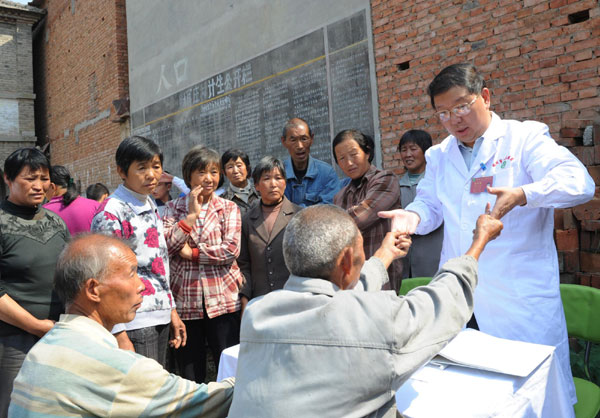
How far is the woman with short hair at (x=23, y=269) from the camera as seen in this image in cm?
247

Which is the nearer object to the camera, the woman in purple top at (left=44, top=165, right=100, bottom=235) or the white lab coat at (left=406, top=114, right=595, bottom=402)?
the white lab coat at (left=406, top=114, right=595, bottom=402)

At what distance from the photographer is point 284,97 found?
6652mm

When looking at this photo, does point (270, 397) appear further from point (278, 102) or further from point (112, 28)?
point (112, 28)

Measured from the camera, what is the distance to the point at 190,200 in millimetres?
3189

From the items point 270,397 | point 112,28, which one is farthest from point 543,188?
point 112,28

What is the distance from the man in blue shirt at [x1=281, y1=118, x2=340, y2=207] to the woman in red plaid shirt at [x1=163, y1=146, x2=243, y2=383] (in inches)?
34.8

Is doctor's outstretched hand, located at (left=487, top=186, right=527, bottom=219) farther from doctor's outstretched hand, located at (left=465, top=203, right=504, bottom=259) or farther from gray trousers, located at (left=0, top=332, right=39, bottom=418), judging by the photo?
gray trousers, located at (left=0, top=332, right=39, bottom=418)

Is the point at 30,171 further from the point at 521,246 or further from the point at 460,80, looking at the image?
the point at 521,246

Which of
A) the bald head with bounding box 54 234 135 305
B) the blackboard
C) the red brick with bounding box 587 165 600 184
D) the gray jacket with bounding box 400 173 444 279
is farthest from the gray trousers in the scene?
the blackboard

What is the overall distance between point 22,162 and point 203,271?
1.20 meters

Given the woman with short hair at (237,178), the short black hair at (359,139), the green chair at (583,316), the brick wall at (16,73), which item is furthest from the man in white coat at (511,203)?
the brick wall at (16,73)

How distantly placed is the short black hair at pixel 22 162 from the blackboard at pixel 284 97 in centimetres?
366

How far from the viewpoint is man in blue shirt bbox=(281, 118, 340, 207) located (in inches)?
159

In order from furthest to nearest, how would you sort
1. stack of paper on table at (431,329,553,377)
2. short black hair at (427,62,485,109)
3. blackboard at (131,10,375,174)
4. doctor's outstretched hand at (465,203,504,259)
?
blackboard at (131,10,375,174), short black hair at (427,62,485,109), doctor's outstretched hand at (465,203,504,259), stack of paper on table at (431,329,553,377)
